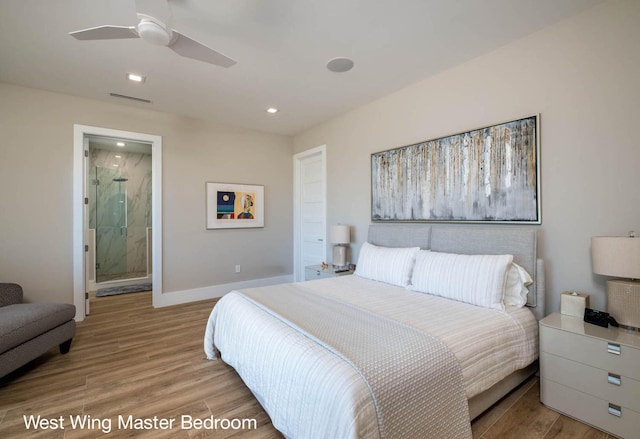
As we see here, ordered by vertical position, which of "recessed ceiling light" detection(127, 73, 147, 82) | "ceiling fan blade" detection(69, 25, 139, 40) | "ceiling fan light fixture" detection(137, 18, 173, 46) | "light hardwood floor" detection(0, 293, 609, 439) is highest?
"recessed ceiling light" detection(127, 73, 147, 82)

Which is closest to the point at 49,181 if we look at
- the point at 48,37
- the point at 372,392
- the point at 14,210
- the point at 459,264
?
the point at 14,210

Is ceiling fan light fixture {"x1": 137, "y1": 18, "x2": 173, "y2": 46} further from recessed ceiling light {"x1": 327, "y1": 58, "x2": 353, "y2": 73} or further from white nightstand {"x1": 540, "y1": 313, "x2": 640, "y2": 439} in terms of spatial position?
white nightstand {"x1": 540, "y1": 313, "x2": 640, "y2": 439}

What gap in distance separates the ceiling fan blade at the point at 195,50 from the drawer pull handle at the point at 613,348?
9.48 feet

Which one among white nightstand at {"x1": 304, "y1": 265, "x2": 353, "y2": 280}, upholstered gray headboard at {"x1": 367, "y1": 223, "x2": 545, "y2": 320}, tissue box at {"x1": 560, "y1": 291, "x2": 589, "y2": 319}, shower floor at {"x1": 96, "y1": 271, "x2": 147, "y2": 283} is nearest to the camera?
tissue box at {"x1": 560, "y1": 291, "x2": 589, "y2": 319}

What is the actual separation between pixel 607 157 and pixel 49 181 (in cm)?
528

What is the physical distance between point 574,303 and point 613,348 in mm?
392

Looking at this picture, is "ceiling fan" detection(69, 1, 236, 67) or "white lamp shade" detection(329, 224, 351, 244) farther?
"white lamp shade" detection(329, 224, 351, 244)

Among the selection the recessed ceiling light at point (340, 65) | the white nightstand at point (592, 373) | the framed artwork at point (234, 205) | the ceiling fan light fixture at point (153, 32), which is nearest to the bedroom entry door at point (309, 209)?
the framed artwork at point (234, 205)

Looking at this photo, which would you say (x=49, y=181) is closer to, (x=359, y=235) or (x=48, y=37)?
(x=48, y=37)

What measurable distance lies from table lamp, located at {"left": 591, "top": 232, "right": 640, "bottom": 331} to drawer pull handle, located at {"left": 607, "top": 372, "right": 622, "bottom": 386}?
33 cm

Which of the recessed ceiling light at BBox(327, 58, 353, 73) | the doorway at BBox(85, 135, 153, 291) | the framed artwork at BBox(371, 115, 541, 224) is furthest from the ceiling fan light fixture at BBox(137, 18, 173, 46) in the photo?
the doorway at BBox(85, 135, 153, 291)

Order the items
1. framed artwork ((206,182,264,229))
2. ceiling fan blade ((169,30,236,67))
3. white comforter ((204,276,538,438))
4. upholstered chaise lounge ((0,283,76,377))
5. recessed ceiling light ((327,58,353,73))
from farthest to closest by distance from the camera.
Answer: framed artwork ((206,182,264,229)), recessed ceiling light ((327,58,353,73)), upholstered chaise lounge ((0,283,76,377)), ceiling fan blade ((169,30,236,67)), white comforter ((204,276,538,438))

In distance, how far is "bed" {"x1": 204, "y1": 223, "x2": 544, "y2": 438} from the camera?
3.94 feet

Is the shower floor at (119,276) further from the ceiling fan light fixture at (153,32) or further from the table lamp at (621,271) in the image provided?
the table lamp at (621,271)
